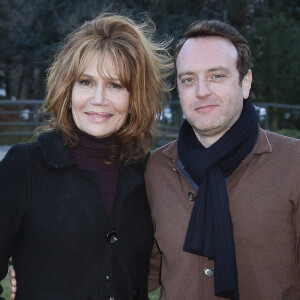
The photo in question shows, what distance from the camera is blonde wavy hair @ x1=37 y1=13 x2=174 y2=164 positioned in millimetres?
2957

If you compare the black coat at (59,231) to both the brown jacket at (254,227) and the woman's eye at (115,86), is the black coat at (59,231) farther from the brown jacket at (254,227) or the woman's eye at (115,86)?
the woman's eye at (115,86)

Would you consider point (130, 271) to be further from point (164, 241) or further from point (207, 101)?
point (207, 101)

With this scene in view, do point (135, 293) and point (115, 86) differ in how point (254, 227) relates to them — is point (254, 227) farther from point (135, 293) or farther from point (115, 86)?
point (115, 86)

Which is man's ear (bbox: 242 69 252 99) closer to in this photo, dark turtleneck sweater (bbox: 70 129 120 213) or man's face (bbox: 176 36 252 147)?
man's face (bbox: 176 36 252 147)

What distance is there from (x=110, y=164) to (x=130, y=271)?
65 centimetres

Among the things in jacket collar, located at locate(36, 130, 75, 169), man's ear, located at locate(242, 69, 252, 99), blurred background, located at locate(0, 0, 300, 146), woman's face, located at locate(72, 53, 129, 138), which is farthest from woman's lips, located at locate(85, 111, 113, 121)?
blurred background, located at locate(0, 0, 300, 146)

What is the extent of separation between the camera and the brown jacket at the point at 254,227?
2.79 metres

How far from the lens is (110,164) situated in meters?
3.09

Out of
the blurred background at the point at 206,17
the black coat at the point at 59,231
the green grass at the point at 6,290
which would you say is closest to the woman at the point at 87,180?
the black coat at the point at 59,231

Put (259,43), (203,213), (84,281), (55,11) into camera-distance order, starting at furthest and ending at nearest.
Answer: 1. (55,11)
2. (259,43)
3. (203,213)
4. (84,281)

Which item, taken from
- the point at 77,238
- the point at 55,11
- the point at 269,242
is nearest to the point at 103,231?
the point at 77,238

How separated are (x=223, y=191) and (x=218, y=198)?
0.16ft

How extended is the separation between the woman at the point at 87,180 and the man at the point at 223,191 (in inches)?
8.8

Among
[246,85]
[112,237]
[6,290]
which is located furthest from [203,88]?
[6,290]
